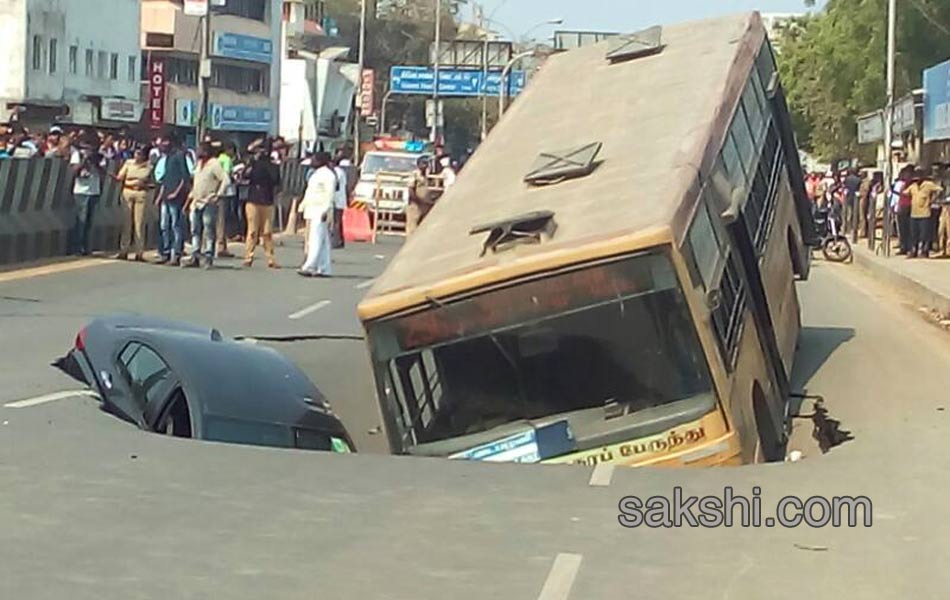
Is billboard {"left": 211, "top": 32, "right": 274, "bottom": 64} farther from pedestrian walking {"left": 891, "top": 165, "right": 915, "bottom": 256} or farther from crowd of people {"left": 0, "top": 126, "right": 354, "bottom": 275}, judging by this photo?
crowd of people {"left": 0, "top": 126, "right": 354, "bottom": 275}

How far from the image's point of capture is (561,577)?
7762mm

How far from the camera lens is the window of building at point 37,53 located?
57.0 meters

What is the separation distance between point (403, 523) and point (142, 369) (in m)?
3.81

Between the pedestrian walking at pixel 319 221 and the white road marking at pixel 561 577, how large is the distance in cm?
1768

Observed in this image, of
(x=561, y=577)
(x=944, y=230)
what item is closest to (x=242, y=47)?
(x=944, y=230)

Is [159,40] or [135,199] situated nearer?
[135,199]

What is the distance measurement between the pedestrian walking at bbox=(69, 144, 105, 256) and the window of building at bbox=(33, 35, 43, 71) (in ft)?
104

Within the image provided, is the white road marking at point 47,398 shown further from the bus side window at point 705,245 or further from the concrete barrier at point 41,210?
the concrete barrier at point 41,210

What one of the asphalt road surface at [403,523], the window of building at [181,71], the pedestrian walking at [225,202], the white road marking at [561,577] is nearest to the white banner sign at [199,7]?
the pedestrian walking at [225,202]

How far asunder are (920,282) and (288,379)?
57.4 ft

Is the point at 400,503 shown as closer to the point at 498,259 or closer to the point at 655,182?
the point at 498,259

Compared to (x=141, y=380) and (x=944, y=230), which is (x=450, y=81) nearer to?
(x=944, y=230)

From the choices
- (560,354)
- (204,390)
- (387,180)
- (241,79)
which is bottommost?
(204,390)

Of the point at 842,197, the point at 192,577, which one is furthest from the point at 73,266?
the point at 842,197
